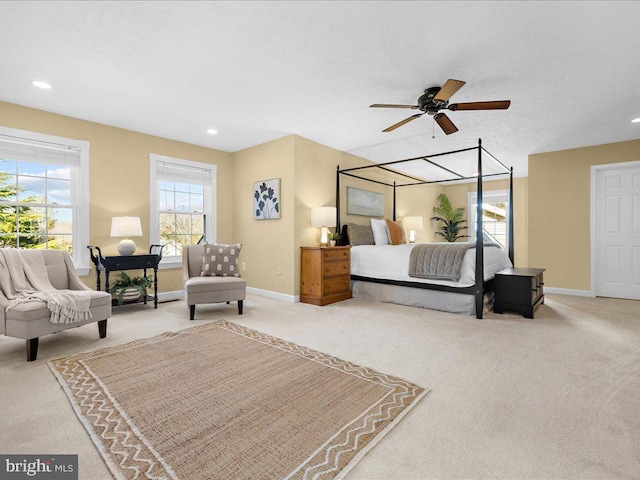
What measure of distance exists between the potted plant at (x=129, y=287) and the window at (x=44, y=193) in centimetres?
45

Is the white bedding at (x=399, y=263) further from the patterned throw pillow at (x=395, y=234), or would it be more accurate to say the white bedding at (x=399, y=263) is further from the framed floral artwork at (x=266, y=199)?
the framed floral artwork at (x=266, y=199)

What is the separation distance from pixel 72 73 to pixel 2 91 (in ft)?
3.53

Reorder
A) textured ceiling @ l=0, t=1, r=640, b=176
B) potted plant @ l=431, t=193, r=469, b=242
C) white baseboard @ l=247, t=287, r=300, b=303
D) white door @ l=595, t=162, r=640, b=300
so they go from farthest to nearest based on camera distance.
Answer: potted plant @ l=431, t=193, r=469, b=242, white door @ l=595, t=162, r=640, b=300, white baseboard @ l=247, t=287, r=300, b=303, textured ceiling @ l=0, t=1, r=640, b=176

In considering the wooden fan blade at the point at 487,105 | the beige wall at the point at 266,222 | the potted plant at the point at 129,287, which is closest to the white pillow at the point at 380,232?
the beige wall at the point at 266,222

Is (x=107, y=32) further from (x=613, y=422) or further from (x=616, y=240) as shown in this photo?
(x=616, y=240)

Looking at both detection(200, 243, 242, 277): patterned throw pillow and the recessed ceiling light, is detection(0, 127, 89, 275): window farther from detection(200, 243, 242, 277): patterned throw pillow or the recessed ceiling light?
detection(200, 243, 242, 277): patterned throw pillow

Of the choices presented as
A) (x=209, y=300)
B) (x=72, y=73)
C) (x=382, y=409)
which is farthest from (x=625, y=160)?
(x=72, y=73)

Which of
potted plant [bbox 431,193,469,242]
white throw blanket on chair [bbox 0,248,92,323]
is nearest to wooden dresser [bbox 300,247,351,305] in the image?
white throw blanket on chair [bbox 0,248,92,323]

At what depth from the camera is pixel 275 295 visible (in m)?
4.85

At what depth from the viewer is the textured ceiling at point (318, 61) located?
2099 mm

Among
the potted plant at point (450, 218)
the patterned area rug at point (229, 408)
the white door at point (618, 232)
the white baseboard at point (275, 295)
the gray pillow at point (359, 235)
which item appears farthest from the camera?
the potted plant at point (450, 218)

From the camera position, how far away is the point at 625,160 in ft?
15.7

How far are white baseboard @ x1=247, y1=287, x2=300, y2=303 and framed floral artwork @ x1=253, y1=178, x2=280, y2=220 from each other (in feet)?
3.84

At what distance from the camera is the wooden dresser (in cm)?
441
